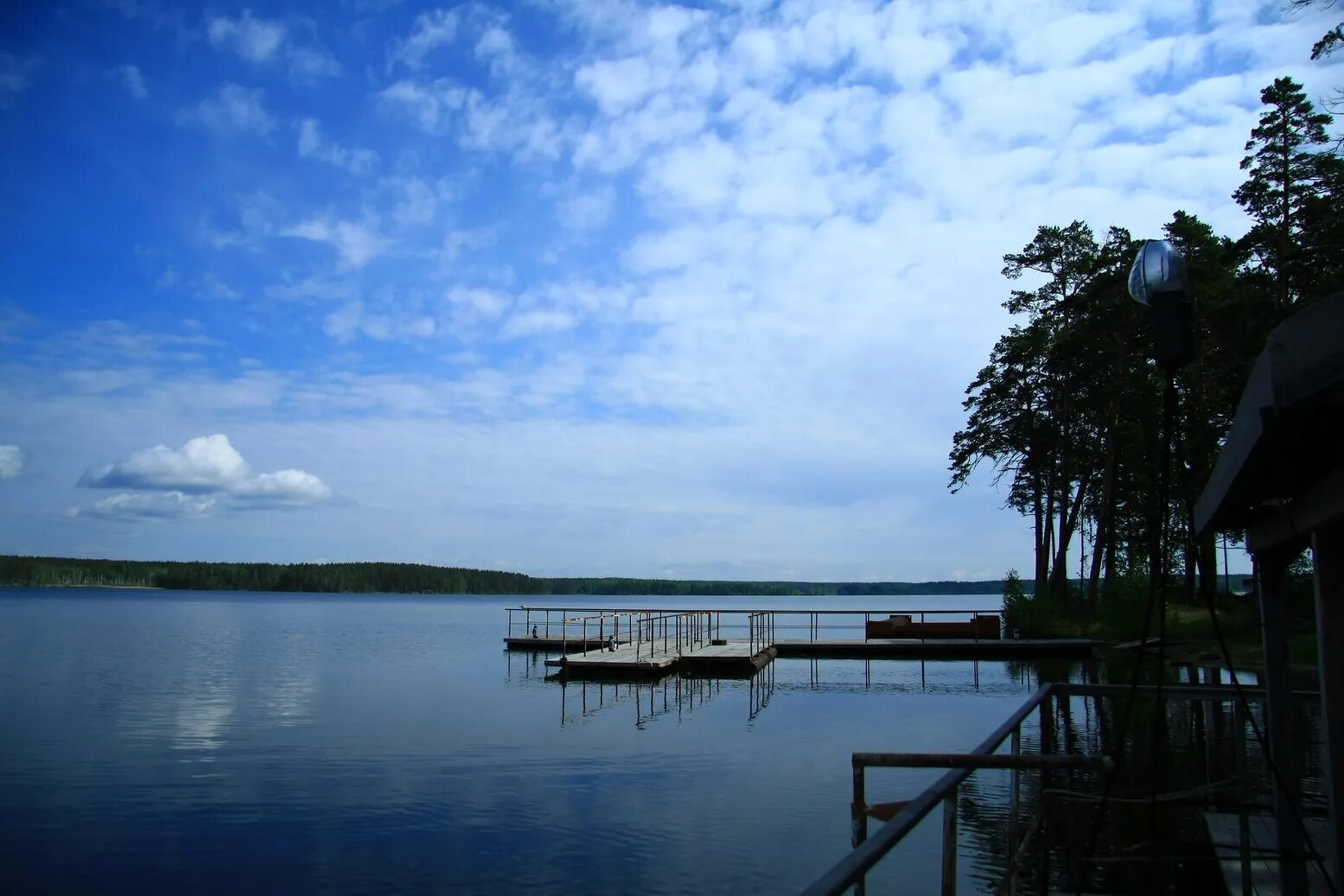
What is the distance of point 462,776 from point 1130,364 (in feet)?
84.0

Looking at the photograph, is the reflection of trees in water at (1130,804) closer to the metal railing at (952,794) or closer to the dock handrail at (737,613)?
Answer: the metal railing at (952,794)

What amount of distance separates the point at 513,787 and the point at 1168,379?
12809 millimetres

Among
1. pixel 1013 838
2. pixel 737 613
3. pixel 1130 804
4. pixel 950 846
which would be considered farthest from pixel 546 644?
pixel 950 846

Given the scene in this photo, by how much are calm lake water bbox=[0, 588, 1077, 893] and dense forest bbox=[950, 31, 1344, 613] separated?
731cm

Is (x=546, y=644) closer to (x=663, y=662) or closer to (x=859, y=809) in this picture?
(x=663, y=662)

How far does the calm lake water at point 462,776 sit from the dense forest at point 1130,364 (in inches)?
288

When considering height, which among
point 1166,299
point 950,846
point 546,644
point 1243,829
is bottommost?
point 546,644

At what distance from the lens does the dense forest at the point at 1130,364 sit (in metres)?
24.8

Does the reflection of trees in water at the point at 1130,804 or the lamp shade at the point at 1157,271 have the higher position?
the lamp shade at the point at 1157,271

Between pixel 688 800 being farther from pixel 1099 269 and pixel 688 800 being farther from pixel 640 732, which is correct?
pixel 1099 269

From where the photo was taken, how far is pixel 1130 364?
32406 millimetres

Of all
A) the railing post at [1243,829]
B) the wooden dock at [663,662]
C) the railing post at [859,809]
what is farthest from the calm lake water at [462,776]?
the railing post at [859,809]

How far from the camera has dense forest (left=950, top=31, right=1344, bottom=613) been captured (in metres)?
24.8

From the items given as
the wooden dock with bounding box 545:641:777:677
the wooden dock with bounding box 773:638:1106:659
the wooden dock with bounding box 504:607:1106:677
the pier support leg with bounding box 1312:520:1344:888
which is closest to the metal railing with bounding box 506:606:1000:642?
the wooden dock with bounding box 504:607:1106:677
